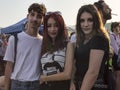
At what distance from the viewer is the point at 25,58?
413 cm

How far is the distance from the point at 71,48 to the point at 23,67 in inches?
30.1

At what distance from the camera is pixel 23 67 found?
4.14 metres

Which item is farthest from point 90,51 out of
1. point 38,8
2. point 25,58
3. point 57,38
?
point 38,8

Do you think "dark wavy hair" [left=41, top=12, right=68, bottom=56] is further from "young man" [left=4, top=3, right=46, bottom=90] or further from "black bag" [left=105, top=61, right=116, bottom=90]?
"black bag" [left=105, top=61, right=116, bottom=90]

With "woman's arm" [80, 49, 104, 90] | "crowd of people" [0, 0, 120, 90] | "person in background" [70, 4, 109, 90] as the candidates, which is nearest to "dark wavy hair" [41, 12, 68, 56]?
"crowd of people" [0, 0, 120, 90]

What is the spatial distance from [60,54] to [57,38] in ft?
0.73

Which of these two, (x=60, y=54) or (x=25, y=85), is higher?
(x=60, y=54)

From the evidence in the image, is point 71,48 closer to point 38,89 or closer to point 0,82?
point 38,89

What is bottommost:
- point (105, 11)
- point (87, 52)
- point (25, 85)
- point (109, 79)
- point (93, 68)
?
point (25, 85)

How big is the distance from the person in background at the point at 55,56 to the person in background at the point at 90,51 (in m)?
0.17

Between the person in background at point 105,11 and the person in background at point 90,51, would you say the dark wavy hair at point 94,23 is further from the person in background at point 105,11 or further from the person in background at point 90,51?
the person in background at point 105,11

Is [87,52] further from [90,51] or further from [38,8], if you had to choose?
[38,8]

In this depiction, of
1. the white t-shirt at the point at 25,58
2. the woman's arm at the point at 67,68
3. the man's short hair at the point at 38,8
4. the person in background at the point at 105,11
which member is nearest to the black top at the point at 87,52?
the woman's arm at the point at 67,68

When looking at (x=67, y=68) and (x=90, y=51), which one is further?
(x=67, y=68)
